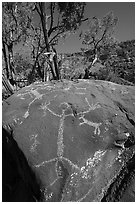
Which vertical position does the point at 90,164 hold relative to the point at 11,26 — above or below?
below

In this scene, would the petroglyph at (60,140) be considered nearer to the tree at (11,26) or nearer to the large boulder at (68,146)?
the large boulder at (68,146)

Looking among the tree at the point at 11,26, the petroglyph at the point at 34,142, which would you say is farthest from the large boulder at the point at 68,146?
the tree at the point at 11,26

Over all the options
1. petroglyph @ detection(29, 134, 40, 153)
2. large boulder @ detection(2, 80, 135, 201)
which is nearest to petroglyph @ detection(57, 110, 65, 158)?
large boulder @ detection(2, 80, 135, 201)

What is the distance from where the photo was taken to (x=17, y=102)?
192 inches

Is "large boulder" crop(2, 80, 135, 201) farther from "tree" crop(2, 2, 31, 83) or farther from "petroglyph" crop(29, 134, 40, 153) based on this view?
"tree" crop(2, 2, 31, 83)

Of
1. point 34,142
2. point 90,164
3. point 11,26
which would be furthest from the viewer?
point 11,26

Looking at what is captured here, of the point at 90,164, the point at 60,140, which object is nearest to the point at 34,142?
the point at 60,140

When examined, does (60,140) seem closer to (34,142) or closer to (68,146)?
(68,146)

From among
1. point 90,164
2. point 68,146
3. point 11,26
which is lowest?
point 90,164

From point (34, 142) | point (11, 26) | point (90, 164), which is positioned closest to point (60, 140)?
point (34, 142)

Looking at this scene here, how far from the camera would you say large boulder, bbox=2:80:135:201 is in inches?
149

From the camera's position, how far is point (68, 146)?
13.3 feet

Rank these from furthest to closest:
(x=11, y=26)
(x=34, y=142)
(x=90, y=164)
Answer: (x=11, y=26) < (x=34, y=142) < (x=90, y=164)

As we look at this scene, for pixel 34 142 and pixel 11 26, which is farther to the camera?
pixel 11 26
